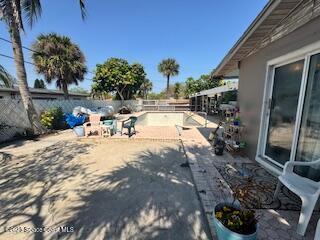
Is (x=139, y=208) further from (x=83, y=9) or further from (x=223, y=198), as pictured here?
(x=83, y=9)

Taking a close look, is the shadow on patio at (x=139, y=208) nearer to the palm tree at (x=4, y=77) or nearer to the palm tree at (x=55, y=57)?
the palm tree at (x=4, y=77)

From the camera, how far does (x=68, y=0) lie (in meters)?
6.06

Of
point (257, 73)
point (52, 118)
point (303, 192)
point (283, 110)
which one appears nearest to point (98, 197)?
point (303, 192)

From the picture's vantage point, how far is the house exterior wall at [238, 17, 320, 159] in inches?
99.6

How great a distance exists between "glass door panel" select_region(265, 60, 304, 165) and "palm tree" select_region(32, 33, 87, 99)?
476 inches

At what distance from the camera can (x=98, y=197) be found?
2.70 m

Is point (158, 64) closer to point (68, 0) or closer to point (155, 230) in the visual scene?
point (68, 0)

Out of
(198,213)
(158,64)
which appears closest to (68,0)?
(198,213)

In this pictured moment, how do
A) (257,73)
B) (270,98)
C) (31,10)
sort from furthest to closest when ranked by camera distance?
(31,10) → (257,73) → (270,98)

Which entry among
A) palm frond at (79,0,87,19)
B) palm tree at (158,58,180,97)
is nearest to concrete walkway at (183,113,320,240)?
palm frond at (79,0,87,19)

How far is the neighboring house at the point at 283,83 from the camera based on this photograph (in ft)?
8.01

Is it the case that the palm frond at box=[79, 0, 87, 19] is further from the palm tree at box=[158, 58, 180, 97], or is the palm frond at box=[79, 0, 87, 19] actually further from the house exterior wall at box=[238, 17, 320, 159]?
the palm tree at box=[158, 58, 180, 97]

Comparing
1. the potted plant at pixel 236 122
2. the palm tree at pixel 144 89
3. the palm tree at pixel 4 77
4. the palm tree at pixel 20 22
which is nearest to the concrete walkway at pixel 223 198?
the potted plant at pixel 236 122

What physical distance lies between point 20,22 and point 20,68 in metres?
1.56
